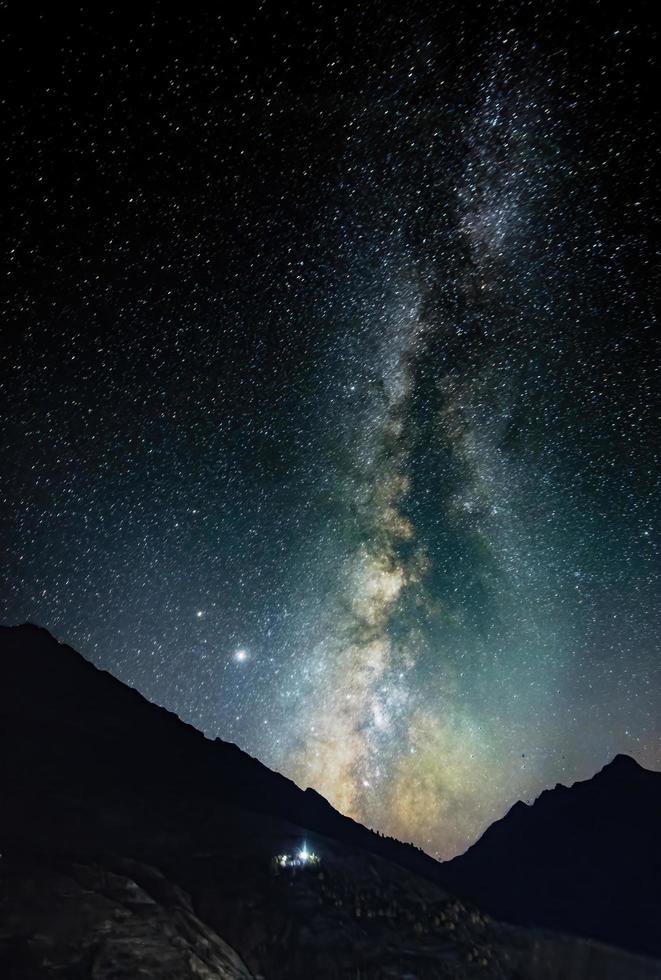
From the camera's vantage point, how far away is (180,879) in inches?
1257

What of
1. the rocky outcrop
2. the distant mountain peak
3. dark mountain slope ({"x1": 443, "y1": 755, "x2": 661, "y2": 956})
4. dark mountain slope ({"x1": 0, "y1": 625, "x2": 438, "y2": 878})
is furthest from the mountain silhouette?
the distant mountain peak

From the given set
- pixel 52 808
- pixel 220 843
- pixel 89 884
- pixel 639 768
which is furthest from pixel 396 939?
pixel 639 768

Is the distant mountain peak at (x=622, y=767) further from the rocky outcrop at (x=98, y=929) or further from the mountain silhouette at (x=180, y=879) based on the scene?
→ the rocky outcrop at (x=98, y=929)

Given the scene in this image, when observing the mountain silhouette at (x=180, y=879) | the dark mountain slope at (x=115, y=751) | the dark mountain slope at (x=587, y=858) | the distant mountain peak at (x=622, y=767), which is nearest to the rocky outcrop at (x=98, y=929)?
the mountain silhouette at (x=180, y=879)

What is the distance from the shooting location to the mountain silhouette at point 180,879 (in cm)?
2381

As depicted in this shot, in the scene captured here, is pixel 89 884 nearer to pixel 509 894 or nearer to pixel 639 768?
pixel 509 894

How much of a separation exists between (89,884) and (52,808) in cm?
1255

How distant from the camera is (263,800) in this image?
55.9 metres

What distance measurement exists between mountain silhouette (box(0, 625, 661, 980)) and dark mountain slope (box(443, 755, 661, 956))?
35.8 meters

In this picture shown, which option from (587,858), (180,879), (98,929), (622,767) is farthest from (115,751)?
(622,767)

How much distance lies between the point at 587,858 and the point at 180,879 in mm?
102024

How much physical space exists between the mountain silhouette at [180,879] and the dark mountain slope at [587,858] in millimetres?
35838

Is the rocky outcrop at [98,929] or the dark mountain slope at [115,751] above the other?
the dark mountain slope at [115,751]

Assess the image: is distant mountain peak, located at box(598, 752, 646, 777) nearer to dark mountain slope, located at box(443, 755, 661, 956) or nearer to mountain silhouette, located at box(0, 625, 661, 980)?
dark mountain slope, located at box(443, 755, 661, 956)
